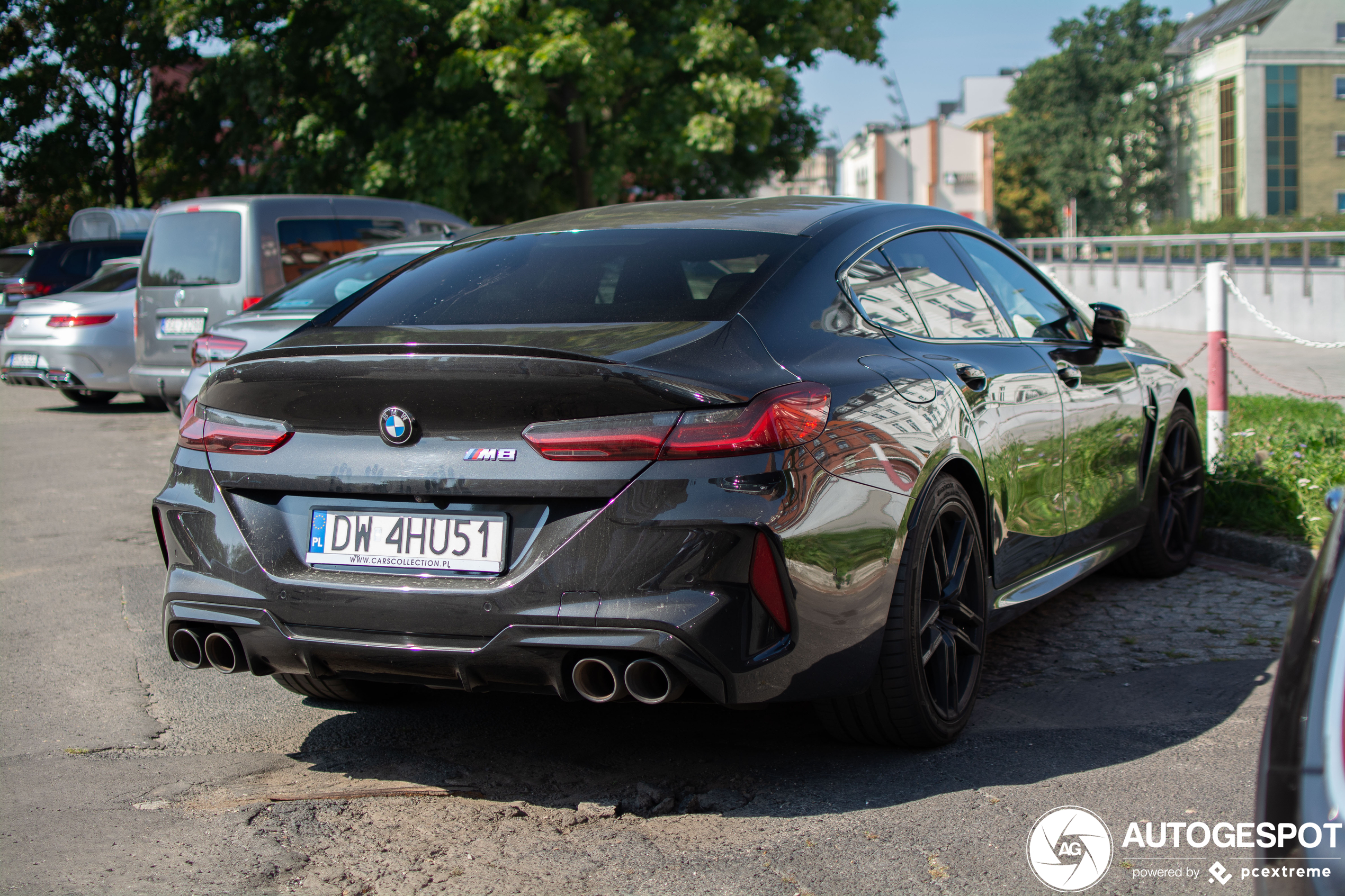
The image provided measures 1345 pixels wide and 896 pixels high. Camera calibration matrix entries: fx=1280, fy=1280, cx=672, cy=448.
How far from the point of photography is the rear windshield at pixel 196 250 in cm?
1041

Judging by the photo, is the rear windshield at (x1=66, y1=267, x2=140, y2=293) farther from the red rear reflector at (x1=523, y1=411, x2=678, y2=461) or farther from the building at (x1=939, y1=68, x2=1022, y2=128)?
the building at (x1=939, y1=68, x2=1022, y2=128)

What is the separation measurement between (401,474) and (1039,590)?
227cm

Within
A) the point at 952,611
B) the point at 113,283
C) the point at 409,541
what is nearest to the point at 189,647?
the point at 409,541

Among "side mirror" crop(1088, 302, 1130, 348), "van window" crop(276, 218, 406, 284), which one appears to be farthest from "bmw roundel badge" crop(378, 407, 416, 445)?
"van window" crop(276, 218, 406, 284)

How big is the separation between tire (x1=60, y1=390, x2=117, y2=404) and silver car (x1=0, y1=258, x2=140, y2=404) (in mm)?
1251

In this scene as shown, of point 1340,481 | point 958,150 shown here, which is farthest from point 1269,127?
point 1340,481

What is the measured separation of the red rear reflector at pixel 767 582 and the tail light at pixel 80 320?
12240 millimetres

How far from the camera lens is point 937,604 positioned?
137 inches

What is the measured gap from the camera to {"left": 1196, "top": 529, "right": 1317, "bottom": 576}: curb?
5730 millimetres

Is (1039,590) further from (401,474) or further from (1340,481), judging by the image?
(1340,481)

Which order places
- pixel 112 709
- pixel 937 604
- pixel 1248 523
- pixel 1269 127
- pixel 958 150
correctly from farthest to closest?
pixel 958 150, pixel 1269 127, pixel 1248 523, pixel 112 709, pixel 937 604

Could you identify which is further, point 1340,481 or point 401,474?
point 1340,481

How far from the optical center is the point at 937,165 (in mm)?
97938

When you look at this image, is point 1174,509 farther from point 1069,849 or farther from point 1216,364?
point 1069,849
